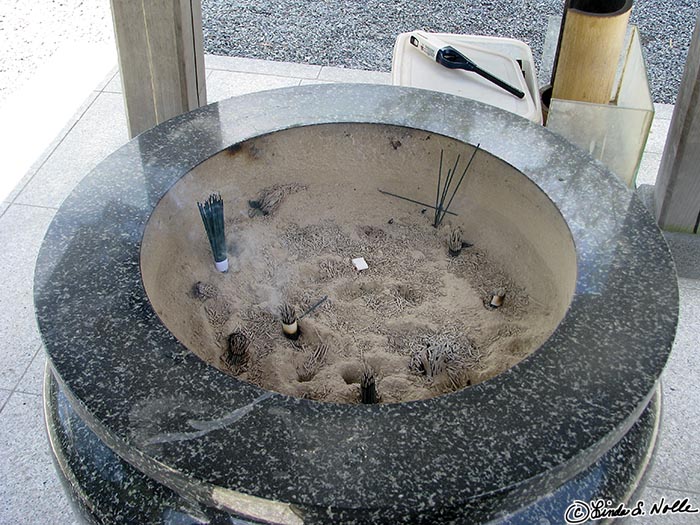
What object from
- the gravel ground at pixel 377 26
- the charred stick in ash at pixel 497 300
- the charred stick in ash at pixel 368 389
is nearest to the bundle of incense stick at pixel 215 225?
the charred stick in ash at pixel 368 389

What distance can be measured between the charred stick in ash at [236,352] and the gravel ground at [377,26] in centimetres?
244

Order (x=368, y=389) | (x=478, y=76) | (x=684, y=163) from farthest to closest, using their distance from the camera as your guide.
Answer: (x=478, y=76), (x=684, y=163), (x=368, y=389)

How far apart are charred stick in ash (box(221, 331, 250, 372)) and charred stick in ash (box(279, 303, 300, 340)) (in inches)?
3.7

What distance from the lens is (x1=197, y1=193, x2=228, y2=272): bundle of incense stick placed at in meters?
1.83

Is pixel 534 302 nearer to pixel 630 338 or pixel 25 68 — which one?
pixel 630 338

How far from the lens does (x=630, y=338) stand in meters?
1.46

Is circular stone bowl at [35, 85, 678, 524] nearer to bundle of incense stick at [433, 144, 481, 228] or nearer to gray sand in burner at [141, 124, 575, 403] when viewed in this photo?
gray sand in burner at [141, 124, 575, 403]

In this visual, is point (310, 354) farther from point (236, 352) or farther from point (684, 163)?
point (684, 163)

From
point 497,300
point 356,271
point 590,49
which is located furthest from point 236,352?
point 590,49

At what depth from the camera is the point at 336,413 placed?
1335 millimetres

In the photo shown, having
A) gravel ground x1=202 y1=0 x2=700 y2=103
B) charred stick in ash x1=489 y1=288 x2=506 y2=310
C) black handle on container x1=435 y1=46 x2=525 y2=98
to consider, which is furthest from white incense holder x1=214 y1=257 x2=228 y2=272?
gravel ground x1=202 y1=0 x2=700 y2=103

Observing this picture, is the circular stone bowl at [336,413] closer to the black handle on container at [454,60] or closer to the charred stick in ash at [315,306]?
the charred stick in ash at [315,306]

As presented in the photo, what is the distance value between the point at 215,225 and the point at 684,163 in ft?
5.04

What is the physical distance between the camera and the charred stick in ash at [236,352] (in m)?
1.75
